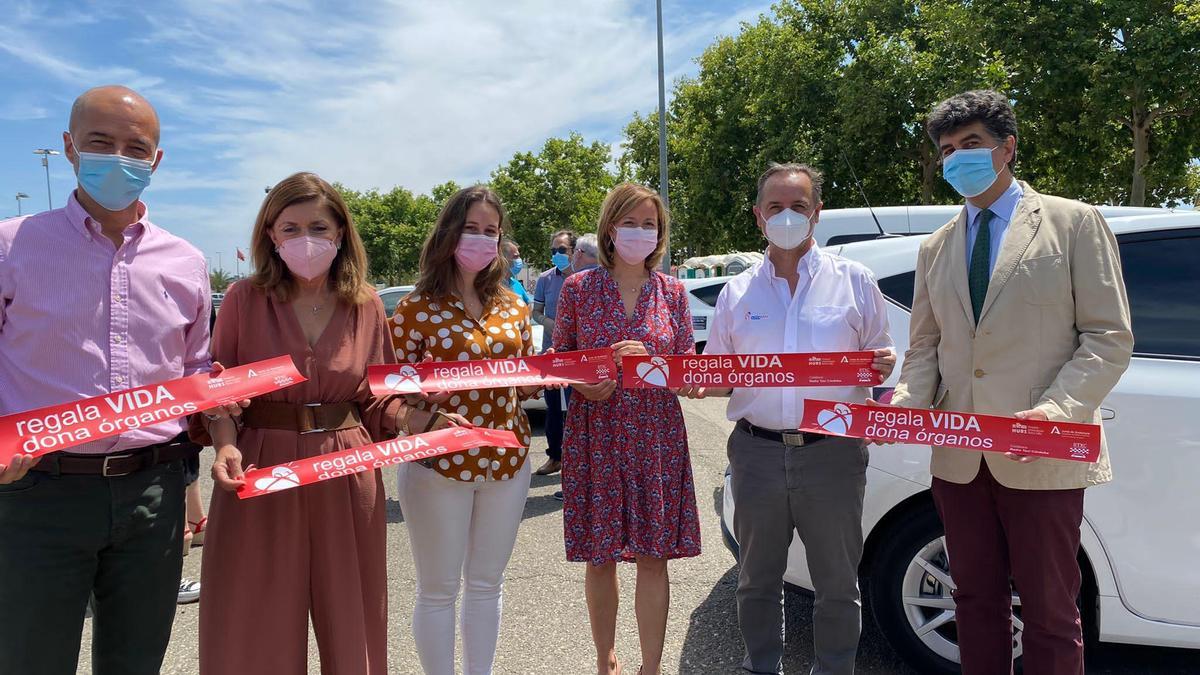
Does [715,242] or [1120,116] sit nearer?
[1120,116]

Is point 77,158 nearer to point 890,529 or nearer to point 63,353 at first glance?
point 63,353

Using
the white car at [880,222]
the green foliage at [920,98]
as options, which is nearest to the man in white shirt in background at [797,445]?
the white car at [880,222]

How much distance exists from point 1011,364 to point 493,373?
67.6 inches

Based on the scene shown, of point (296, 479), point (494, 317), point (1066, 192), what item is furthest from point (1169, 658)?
point (1066, 192)

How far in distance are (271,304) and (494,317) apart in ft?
2.73

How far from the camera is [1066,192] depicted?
16938 mm

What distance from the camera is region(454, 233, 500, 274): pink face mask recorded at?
2824 mm

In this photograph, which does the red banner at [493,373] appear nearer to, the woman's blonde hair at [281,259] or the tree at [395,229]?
the woman's blonde hair at [281,259]

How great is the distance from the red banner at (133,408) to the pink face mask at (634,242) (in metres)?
1.35

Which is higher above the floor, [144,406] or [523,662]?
[144,406]

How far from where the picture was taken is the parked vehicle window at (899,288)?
3265mm

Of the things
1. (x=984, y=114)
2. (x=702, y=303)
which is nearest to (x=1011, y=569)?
(x=984, y=114)

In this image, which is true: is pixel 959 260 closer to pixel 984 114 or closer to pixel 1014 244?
pixel 1014 244

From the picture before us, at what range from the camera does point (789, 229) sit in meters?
2.75
